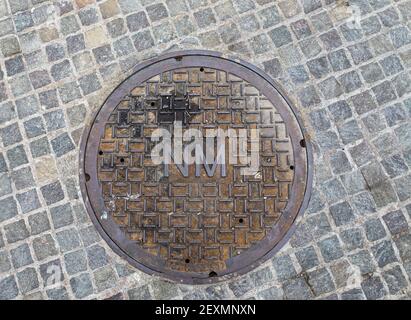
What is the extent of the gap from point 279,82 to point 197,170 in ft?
3.04

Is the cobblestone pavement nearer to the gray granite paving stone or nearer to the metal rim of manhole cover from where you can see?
the gray granite paving stone

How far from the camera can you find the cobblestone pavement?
3420 mm

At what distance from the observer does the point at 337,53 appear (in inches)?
147

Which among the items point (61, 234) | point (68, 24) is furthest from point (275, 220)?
point (68, 24)

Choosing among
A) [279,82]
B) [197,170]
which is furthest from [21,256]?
[279,82]

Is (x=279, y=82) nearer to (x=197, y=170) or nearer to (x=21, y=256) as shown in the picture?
(x=197, y=170)

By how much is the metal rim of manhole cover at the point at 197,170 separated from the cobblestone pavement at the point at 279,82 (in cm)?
11

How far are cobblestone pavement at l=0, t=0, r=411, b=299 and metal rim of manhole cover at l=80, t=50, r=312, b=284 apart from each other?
0.36ft

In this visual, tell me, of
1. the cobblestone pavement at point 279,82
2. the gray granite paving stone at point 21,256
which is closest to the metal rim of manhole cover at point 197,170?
the cobblestone pavement at point 279,82

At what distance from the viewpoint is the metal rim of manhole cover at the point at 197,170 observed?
3.44 metres

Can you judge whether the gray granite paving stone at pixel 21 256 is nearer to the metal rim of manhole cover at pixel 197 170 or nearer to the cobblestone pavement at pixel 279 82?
the cobblestone pavement at pixel 279 82

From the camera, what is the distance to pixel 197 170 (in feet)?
11.5
